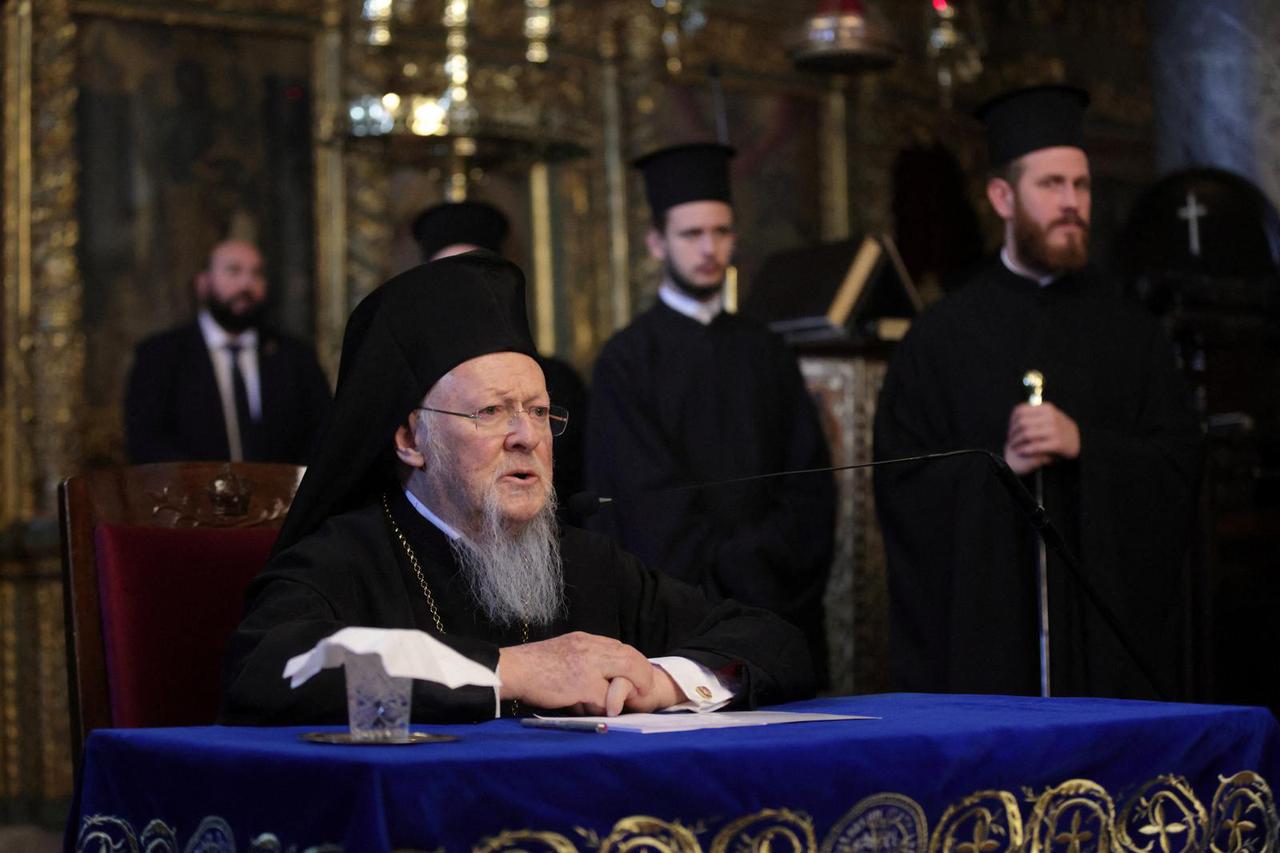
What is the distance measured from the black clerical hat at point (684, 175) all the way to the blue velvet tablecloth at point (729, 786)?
4.12 m

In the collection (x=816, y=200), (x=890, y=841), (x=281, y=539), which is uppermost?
(x=816, y=200)

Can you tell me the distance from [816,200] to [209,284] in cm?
369

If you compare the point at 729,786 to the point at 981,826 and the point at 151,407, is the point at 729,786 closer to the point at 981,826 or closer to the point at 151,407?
the point at 981,826

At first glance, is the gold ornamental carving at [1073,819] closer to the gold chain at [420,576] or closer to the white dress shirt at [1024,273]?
the gold chain at [420,576]

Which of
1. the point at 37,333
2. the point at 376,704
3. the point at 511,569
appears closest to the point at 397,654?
the point at 376,704

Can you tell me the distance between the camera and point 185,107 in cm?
777

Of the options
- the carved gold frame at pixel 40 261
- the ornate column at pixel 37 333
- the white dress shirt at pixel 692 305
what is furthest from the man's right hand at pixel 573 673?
the carved gold frame at pixel 40 261

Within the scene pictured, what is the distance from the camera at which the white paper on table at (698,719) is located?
8.11 ft

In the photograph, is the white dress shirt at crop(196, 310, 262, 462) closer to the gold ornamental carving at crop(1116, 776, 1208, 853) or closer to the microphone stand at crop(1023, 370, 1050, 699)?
the microphone stand at crop(1023, 370, 1050, 699)

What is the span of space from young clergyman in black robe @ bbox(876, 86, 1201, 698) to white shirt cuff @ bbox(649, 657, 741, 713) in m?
2.18

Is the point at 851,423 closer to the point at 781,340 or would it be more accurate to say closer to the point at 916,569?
the point at 781,340

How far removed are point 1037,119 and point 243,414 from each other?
3164 millimetres

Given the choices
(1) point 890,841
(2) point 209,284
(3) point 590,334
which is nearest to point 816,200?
(3) point 590,334

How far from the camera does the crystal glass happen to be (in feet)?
7.48
